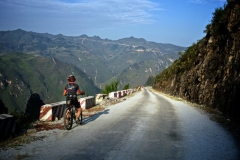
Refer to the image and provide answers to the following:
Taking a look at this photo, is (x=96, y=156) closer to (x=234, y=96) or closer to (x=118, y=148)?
(x=118, y=148)

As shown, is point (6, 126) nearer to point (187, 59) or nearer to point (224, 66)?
point (224, 66)

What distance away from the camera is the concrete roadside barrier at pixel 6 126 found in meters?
6.51

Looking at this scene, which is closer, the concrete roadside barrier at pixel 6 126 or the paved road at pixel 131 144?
the paved road at pixel 131 144

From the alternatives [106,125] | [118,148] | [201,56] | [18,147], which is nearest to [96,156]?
[118,148]

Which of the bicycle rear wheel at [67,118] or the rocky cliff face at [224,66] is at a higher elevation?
the rocky cliff face at [224,66]

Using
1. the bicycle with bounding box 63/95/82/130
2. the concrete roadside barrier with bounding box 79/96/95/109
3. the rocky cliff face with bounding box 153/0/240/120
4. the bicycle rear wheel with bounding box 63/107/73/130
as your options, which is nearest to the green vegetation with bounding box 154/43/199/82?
the rocky cliff face with bounding box 153/0/240/120

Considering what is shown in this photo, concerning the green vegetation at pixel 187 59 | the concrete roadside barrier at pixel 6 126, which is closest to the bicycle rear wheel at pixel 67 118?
the concrete roadside barrier at pixel 6 126

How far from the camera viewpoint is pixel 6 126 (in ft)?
22.2

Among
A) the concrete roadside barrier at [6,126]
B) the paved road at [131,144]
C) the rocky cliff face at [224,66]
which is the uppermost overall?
the rocky cliff face at [224,66]

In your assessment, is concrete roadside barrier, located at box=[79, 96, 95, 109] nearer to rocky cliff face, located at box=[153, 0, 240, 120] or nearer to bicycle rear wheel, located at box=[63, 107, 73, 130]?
bicycle rear wheel, located at box=[63, 107, 73, 130]

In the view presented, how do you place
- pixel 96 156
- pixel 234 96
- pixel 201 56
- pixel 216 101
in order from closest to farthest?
pixel 96 156 < pixel 234 96 < pixel 216 101 < pixel 201 56

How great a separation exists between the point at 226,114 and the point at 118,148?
9264 mm

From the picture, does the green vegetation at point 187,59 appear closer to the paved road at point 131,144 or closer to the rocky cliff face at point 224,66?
the rocky cliff face at point 224,66

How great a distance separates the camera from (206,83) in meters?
19.6
